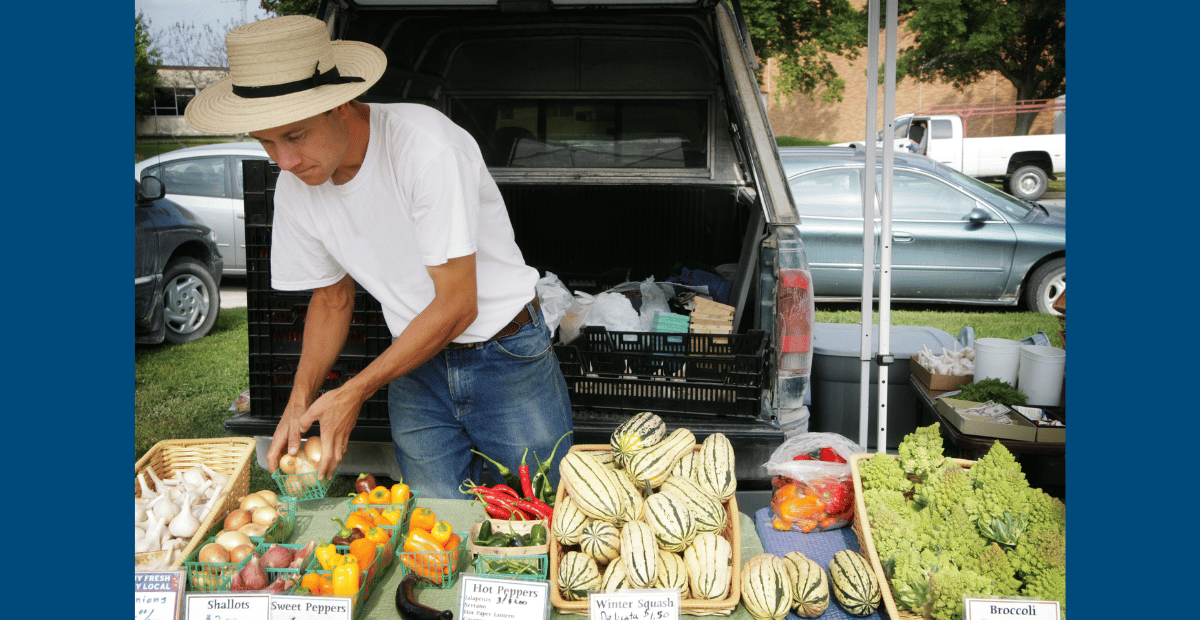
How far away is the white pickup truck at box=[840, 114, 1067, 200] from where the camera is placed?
44.0 feet

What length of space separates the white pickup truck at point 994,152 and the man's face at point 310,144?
1268 centimetres

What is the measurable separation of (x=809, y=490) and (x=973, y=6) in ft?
44.8

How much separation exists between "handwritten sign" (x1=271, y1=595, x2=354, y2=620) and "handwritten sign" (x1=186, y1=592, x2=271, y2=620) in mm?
22

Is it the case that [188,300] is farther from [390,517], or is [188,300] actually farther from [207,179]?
[390,517]

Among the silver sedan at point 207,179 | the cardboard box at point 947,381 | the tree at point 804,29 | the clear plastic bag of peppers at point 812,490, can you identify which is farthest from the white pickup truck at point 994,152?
the clear plastic bag of peppers at point 812,490

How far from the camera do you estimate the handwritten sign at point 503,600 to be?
1586mm

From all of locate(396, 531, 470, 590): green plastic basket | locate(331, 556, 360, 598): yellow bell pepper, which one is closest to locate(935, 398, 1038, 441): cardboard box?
locate(396, 531, 470, 590): green plastic basket

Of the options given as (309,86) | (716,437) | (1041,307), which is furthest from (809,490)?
(1041,307)

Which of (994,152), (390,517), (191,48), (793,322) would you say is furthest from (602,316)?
(994,152)

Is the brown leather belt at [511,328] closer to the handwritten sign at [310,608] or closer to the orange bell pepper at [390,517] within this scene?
the orange bell pepper at [390,517]

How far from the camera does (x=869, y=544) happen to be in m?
1.94

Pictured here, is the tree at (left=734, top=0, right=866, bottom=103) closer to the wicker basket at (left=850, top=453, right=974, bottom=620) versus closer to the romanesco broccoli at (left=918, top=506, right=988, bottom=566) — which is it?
the wicker basket at (left=850, top=453, right=974, bottom=620)

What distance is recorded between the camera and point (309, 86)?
1883mm

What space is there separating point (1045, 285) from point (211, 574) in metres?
7.81
